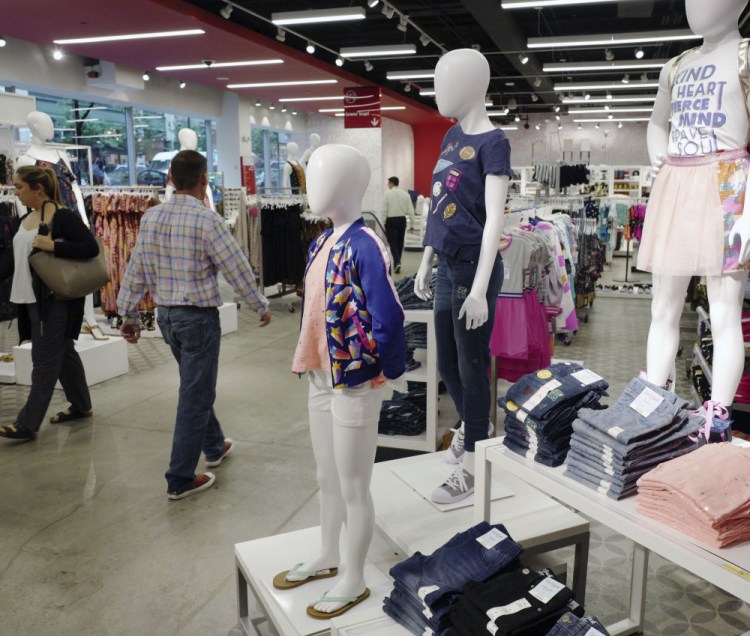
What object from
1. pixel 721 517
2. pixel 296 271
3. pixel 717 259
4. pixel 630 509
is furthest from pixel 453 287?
pixel 296 271

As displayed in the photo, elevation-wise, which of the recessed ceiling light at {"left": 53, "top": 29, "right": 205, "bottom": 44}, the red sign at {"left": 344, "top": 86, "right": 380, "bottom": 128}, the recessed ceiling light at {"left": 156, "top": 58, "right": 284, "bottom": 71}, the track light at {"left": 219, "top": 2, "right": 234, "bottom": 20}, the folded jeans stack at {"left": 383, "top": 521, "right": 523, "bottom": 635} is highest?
the track light at {"left": 219, "top": 2, "right": 234, "bottom": 20}

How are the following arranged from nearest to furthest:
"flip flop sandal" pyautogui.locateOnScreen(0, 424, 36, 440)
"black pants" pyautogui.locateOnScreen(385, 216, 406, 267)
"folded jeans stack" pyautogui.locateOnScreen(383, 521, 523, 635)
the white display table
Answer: the white display table
"folded jeans stack" pyautogui.locateOnScreen(383, 521, 523, 635)
"flip flop sandal" pyautogui.locateOnScreen(0, 424, 36, 440)
"black pants" pyautogui.locateOnScreen(385, 216, 406, 267)

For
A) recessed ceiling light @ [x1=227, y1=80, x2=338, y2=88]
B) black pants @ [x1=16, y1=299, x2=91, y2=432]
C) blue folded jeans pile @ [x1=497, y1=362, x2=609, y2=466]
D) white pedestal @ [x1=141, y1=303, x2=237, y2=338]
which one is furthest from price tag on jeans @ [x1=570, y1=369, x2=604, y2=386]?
recessed ceiling light @ [x1=227, y1=80, x2=338, y2=88]

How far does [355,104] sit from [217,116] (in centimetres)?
329

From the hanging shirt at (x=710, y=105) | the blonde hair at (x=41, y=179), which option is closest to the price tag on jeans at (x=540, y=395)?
the hanging shirt at (x=710, y=105)

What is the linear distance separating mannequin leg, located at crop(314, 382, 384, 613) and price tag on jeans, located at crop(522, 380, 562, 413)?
1.28 feet

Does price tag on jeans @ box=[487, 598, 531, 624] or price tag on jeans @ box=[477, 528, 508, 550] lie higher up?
price tag on jeans @ box=[477, 528, 508, 550]

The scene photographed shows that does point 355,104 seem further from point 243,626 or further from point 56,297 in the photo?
point 243,626

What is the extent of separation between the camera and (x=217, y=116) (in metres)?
15.4

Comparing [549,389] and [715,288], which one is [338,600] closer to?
[549,389]

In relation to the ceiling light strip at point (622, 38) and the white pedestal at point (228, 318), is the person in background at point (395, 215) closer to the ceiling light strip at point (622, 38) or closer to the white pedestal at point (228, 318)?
the ceiling light strip at point (622, 38)

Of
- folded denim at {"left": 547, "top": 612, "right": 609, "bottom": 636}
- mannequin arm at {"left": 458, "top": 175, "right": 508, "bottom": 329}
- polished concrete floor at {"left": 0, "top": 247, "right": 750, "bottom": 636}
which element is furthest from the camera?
polished concrete floor at {"left": 0, "top": 247, "right": 750, "bottom": 636}

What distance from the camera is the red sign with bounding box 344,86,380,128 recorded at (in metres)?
14.2

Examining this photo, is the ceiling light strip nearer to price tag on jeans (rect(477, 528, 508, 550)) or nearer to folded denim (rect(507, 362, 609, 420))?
folded denim (rect(507, 362, 609, 420))
